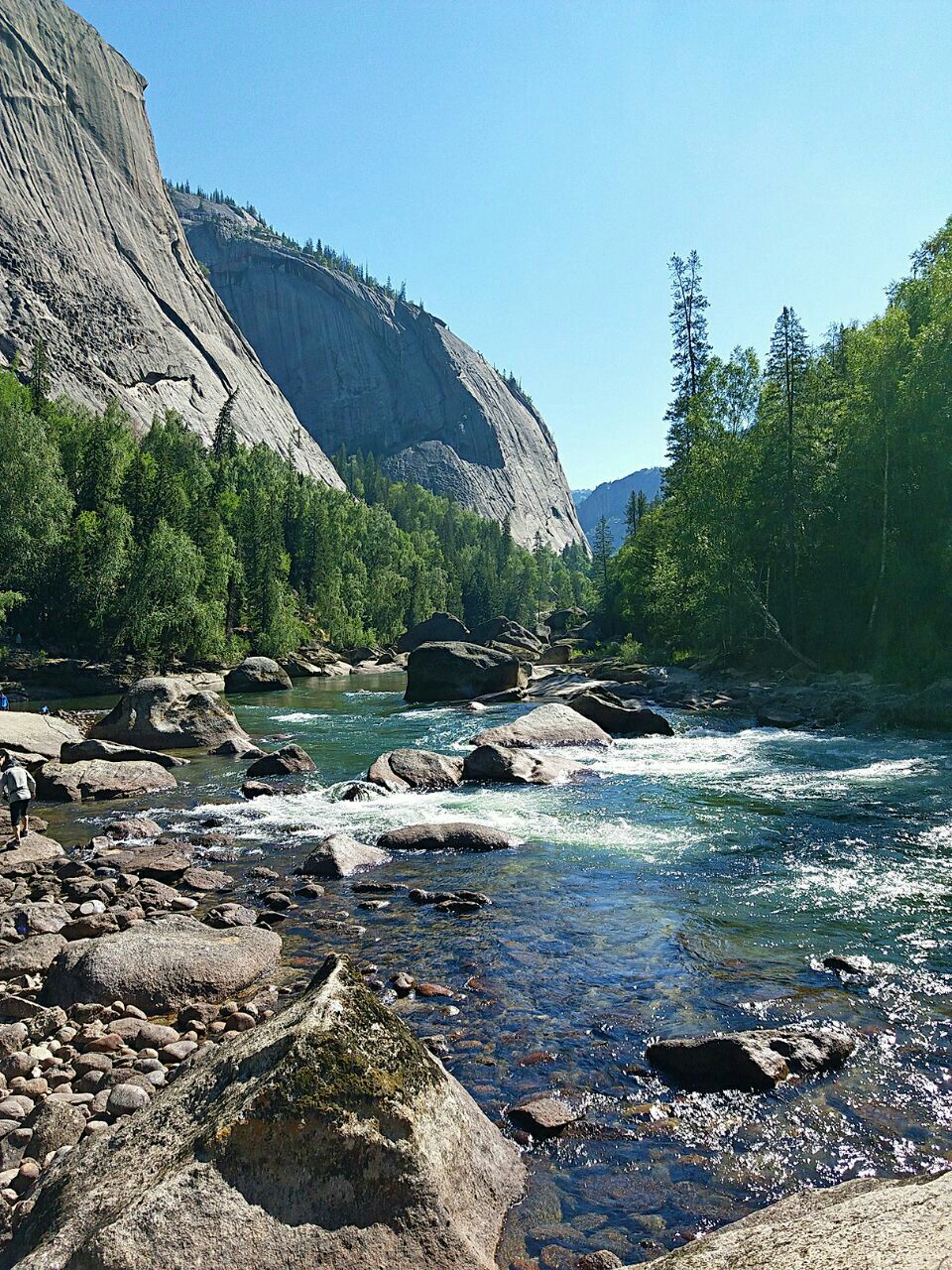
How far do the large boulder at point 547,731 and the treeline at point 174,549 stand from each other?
27958 mm

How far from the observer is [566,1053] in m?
6.55

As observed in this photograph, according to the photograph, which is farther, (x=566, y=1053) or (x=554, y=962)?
(x=554, y=962)

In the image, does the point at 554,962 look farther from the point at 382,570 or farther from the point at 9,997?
the point at 382,570

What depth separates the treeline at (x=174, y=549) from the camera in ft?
146

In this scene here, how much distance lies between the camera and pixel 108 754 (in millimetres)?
20172

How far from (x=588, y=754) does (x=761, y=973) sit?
1413 cm

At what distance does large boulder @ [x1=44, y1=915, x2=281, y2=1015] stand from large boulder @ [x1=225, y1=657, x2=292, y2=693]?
38.1m

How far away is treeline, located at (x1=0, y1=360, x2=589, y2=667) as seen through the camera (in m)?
44.4

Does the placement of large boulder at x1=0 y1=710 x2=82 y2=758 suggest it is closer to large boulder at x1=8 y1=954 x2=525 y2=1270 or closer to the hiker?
the hiker

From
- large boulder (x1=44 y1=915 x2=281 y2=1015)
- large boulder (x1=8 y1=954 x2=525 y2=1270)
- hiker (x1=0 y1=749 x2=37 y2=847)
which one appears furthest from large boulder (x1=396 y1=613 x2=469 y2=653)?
large boulder (x1=8 y1=954 x2=525 y2=1270)

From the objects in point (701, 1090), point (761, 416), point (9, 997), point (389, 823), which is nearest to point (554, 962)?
point (701, 1090)

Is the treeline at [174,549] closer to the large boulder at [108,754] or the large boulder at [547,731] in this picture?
the large boulder at [108,754]

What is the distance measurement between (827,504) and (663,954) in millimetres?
34024

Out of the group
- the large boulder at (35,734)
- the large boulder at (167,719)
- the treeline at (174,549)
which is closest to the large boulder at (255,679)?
the treeline at (174,549)
